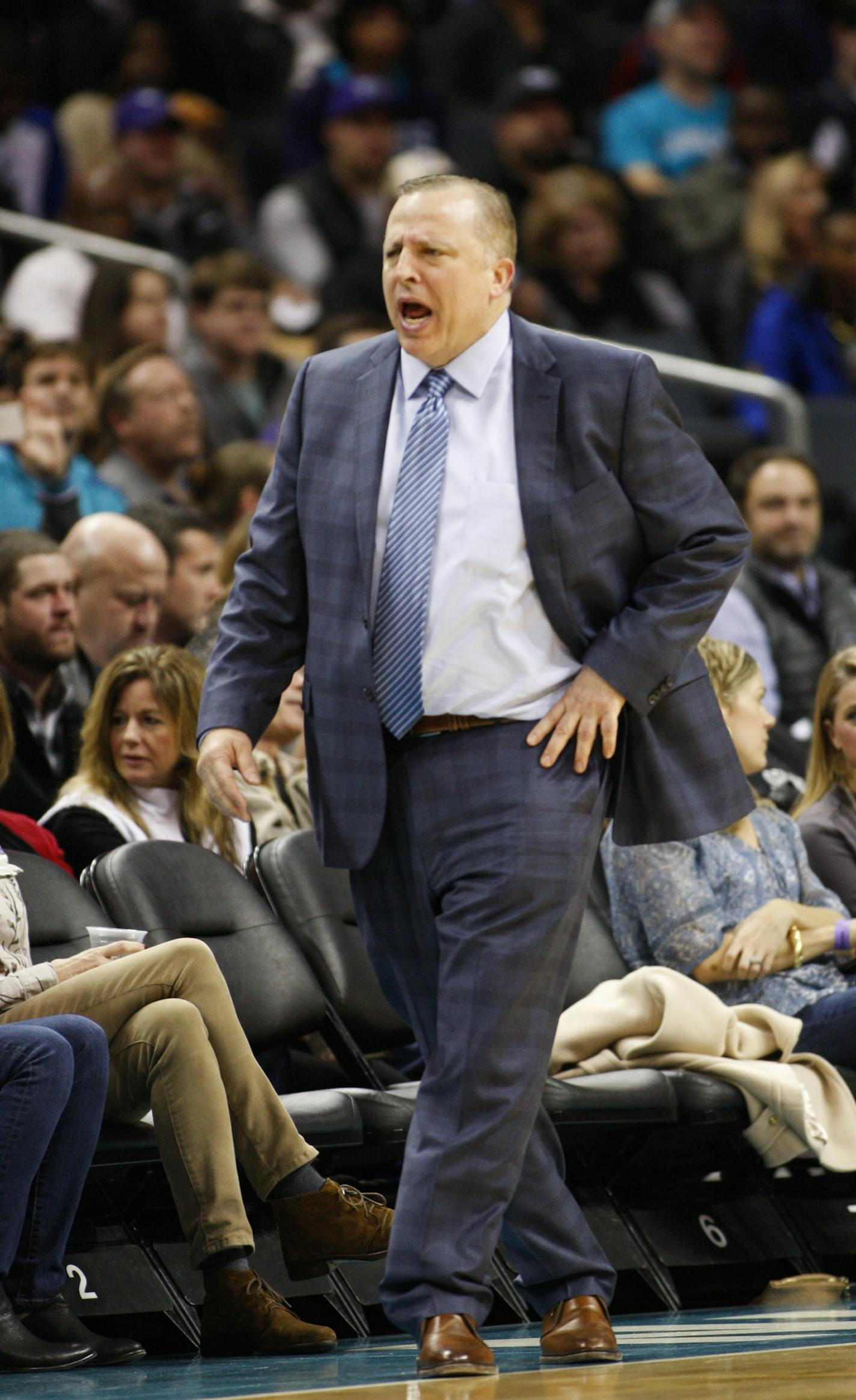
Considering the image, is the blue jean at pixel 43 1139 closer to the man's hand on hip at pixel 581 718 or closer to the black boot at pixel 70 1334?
the black boot at pixel 70 1334

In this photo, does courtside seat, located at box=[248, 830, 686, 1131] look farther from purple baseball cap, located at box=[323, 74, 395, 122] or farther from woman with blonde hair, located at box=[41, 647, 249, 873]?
purple baseball cap, located at box=[323, 74, 395, 122]

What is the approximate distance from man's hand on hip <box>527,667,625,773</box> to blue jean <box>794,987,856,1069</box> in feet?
6.13

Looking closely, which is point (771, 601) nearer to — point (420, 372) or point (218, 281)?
point (218, 281)

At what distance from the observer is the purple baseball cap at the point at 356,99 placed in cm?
957

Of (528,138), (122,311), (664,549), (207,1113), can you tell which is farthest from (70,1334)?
(528,138)

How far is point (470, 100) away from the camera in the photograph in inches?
437

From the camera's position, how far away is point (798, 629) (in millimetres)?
7004

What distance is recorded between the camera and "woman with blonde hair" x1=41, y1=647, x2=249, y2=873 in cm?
461

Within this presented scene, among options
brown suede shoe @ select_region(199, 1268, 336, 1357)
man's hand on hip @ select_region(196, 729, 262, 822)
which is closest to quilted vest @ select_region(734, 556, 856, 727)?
brown suede shoe @ select_region(199, 1268, 336, 1357)

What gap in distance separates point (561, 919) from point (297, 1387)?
0.72m

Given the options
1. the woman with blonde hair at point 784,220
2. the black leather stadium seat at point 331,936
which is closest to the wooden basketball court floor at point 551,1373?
the black leather stadium seat at point 331,936

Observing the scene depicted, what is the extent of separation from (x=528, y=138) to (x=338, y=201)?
1059mm

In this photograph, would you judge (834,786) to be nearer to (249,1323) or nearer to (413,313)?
(249,1323)

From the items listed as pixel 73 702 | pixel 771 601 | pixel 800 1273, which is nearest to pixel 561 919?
pixel 800 1273
